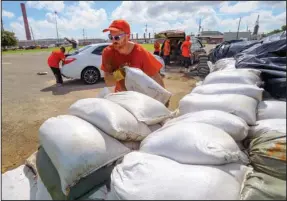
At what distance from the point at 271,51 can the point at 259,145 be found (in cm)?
69

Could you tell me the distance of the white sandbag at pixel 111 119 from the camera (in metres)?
1.21

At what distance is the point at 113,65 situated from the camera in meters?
2.06

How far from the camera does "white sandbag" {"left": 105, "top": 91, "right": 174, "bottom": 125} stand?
138 cm

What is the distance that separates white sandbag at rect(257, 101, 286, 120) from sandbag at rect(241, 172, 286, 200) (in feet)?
0.74

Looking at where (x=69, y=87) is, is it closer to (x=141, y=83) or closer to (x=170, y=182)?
(x=141, y=83)

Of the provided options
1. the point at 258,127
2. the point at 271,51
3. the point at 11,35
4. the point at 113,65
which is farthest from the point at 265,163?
the point at 11,35

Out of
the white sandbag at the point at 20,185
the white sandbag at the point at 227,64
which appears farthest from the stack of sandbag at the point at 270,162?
the white sandbag at the point at 20,185

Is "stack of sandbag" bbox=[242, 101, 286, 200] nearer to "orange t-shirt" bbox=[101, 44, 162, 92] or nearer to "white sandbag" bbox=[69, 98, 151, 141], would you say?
"white sandbag" bbox=[69, 98, 151, 141]

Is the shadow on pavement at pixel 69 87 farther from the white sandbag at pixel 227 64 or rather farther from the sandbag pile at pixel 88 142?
the sandbag pile at pixel 88 142

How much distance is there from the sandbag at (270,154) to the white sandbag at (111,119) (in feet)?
2.02

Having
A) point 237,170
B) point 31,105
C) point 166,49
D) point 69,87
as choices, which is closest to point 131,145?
point 237,170

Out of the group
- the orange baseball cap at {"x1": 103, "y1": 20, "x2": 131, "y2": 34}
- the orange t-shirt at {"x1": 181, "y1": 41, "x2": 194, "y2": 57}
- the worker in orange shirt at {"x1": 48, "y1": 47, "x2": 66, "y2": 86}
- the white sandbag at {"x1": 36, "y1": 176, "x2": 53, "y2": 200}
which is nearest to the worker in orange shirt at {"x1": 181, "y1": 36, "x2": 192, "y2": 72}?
the orange t-shirt at {"x1": 181, "y1": 41, "x2": 194, "y2": 57}

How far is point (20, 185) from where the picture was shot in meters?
1.29

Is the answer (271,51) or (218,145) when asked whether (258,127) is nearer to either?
(218,145)
